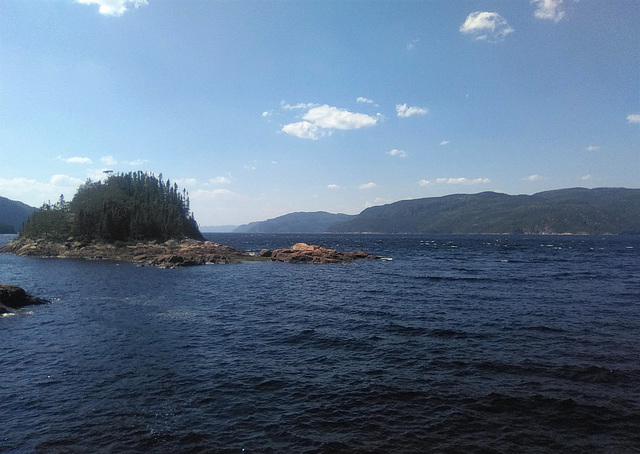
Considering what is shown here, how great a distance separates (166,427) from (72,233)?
139 m

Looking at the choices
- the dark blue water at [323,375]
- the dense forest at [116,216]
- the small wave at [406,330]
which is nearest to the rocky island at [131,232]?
the dense forest at [116,216]

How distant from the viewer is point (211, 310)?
129 ft

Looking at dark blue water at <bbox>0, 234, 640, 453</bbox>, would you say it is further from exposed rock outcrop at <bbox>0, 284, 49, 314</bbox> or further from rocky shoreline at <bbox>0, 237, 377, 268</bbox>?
rocky shoreline at <bbox>0, 237, 377, 268</bbox>

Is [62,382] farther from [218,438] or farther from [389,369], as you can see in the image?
[389,369]

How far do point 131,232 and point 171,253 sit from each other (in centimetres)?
3828

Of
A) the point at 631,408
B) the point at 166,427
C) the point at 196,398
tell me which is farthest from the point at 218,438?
the point at 631,408

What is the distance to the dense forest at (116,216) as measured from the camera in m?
127

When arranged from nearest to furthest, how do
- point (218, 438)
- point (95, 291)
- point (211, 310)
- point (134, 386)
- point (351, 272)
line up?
point (218, 438), point (134, 386), point (211, 310), point (95, 291), point (351, 272)

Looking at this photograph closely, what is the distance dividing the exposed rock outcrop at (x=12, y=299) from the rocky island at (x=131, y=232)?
43162 mm

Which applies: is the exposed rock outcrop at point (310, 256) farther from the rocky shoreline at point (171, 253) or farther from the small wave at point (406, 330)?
the small wave at point (406, 330)

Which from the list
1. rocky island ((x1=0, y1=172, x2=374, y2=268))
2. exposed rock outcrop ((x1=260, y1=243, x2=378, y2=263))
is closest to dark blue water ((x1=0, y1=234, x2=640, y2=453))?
exposed rock outcrop ((x1=260, y1=243, x2=378, y2=263))

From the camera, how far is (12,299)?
39.0 meters

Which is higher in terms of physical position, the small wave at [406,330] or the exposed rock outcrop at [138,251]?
the exposed rock outcrop at [138,251]

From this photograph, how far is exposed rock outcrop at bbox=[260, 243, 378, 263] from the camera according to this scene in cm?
9400
